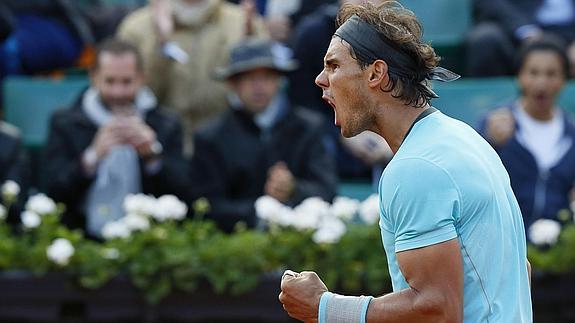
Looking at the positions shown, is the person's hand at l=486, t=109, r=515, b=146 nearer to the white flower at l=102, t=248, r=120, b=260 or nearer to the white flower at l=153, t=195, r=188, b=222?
the white flower at l=153, t=195, r=188, b=222

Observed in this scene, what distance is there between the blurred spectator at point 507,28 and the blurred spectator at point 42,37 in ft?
8.55

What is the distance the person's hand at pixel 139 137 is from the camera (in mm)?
6762

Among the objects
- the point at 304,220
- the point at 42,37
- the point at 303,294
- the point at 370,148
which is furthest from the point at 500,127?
the point at 303,294

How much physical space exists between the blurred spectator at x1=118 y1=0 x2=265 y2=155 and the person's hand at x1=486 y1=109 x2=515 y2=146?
5.48 ft

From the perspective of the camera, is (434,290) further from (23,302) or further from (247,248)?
(23,302)

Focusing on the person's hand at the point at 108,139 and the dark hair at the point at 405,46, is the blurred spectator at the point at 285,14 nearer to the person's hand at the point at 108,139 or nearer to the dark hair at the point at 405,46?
the person's hand at the point at 108,139

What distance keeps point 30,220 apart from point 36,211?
0.09 m

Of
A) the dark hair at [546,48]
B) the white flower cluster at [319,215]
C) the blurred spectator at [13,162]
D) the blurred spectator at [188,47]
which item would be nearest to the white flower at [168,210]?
the white flower cluster at [319,215]

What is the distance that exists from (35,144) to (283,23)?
1791mm

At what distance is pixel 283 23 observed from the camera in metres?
8.57

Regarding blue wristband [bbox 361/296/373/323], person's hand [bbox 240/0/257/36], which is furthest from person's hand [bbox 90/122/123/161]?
blue wristband [bbox 361/296/373/323]

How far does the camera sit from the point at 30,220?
20.6ft

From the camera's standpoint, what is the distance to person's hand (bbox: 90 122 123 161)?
22.2ft

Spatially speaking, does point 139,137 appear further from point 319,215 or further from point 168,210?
point 319,215
